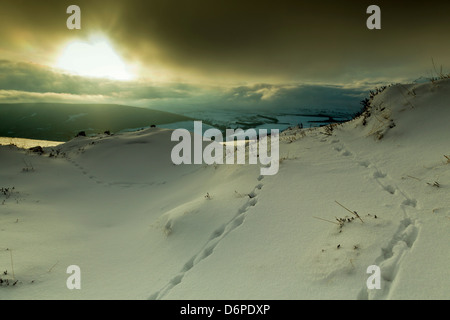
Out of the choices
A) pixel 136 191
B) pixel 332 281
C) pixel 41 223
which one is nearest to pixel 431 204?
pixel 332 281

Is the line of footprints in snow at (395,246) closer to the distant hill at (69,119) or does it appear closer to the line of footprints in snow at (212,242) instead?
the line of footprints in snow at (212,242)

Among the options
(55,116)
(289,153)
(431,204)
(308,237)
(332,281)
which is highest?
(55,116)

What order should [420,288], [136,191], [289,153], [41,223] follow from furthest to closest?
[136,191] < [289,153] < [41,223] < [420,288]

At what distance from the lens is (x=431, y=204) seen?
3.62 meters

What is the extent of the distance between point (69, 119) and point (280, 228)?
127361 mm

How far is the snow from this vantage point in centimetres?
289

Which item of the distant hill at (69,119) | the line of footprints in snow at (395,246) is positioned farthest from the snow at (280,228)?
the distant hill at (69,119)

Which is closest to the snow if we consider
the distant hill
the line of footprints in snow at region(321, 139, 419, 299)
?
the line of footprints in snow at region(321, 139, 419, 299)

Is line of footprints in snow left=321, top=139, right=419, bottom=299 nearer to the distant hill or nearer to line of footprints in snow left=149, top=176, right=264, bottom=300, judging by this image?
line of footprints in snow left=149, top=176, right=264, bottom=300

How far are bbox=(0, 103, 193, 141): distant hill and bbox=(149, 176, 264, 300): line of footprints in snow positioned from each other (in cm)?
8637

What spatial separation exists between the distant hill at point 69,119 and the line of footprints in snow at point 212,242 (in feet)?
283

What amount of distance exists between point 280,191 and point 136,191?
624cm

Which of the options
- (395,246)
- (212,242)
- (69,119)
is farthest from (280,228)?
(69,119)
